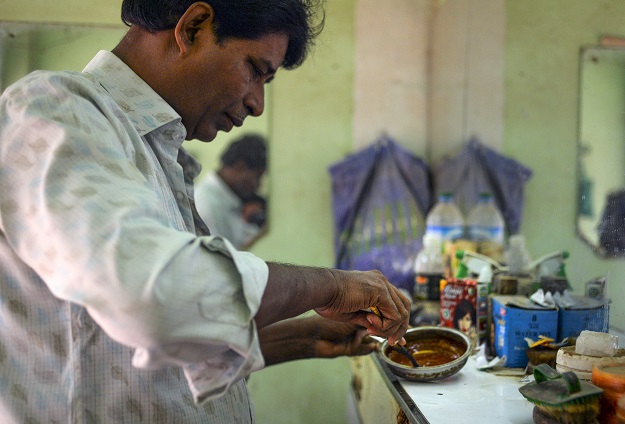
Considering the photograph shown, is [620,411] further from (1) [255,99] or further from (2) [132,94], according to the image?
(2) [132,94]

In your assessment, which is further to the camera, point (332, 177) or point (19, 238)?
point (332, 177)

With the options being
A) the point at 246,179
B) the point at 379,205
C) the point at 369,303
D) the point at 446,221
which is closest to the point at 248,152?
the point at 246,179

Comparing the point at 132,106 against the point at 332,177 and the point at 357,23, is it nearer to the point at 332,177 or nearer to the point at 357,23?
the point at 332,177

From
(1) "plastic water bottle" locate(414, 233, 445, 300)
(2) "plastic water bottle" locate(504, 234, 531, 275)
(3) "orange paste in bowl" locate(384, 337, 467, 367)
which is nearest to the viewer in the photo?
(3) "orange paste in bowl" locate(384, 337, 467, 367)

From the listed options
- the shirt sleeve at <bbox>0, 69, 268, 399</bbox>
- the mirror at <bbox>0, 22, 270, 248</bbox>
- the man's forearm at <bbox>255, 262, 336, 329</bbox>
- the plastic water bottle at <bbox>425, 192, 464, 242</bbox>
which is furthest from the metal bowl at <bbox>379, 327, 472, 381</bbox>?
the mirror at <bbox>0, 22, 270, 248</bbox>

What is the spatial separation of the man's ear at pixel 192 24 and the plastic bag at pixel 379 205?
239 cm

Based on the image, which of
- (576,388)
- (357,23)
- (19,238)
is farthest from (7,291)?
(357,23)

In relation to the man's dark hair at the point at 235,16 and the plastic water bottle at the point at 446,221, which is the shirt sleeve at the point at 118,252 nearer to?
the man's dark hair at the point at 235,16

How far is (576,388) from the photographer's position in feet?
3.59

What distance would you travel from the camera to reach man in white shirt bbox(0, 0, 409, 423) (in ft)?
2.53

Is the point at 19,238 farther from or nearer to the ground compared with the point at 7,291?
farther from the ground

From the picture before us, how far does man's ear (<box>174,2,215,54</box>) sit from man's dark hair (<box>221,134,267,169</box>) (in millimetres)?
2299

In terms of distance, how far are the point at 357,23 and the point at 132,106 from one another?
2.70 m

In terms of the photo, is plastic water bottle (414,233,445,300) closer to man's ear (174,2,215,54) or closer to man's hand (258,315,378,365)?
man's hand (258,315,378,365)
